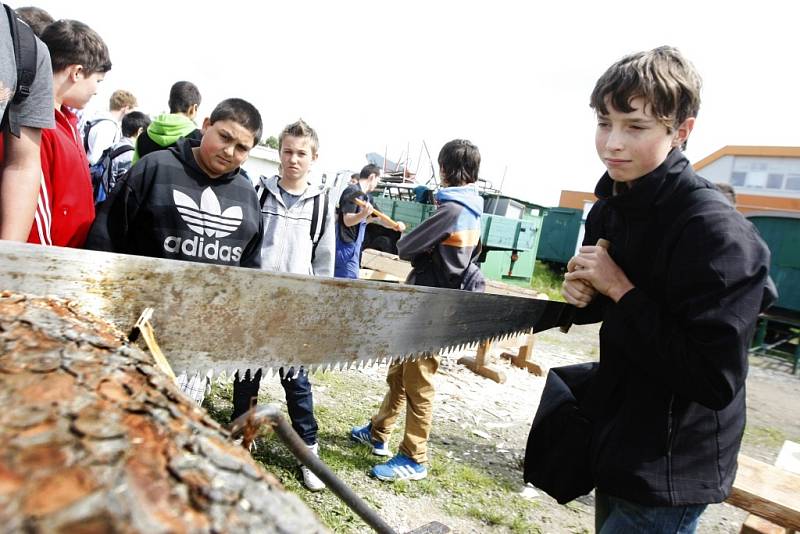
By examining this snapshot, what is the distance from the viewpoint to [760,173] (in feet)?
57.7

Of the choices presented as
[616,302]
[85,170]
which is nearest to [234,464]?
[616,302]

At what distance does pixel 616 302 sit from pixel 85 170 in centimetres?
224

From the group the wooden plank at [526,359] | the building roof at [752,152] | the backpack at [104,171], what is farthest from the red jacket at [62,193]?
the building roof at [752,152]

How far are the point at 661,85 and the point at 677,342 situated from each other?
663mm

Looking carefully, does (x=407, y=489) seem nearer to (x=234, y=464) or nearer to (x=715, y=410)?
(x=715, y=410)

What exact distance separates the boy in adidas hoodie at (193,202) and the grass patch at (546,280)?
12.9 m

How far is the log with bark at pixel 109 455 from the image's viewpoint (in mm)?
578

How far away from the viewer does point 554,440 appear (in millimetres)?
1608

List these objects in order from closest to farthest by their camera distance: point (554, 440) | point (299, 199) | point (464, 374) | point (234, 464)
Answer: point (234, 464)
point (554, 440)
point (299, 199)
point (464, 374)

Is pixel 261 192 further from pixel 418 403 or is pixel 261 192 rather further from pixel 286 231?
pixel 418 403

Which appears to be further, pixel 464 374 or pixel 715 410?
pixel 464 374

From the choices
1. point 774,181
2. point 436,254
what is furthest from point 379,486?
point 774,181

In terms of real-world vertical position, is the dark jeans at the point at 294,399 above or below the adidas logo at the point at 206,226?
below

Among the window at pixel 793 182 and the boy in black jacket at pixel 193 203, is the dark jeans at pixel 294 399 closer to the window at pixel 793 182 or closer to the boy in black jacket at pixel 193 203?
the boy in black jacket at pixel 193 203
